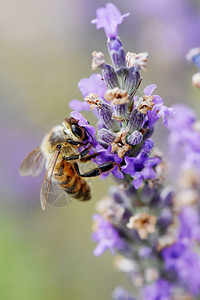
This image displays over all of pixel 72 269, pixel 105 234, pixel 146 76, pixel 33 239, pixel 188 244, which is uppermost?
pixel 146 76

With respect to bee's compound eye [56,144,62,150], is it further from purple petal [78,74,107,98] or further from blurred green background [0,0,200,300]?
blurred green background [0,0,200,300]

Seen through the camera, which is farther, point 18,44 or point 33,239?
point 18,44

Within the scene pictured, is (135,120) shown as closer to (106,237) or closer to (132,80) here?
(132,80)

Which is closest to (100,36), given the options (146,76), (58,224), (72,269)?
(146,76)

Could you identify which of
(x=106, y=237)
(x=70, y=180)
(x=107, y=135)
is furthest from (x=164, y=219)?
(x=107, y=135)

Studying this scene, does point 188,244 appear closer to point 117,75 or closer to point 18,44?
point 117,75

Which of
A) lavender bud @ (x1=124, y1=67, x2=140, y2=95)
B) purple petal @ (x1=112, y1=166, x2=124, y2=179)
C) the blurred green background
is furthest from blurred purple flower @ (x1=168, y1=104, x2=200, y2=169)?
the blurred green background

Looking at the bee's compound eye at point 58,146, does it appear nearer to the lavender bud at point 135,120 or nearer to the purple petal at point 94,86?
the purple petal at point 94,86

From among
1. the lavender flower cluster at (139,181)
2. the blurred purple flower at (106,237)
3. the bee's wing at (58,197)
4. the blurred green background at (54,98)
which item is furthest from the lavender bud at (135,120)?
the blurred green background at (54,98)
